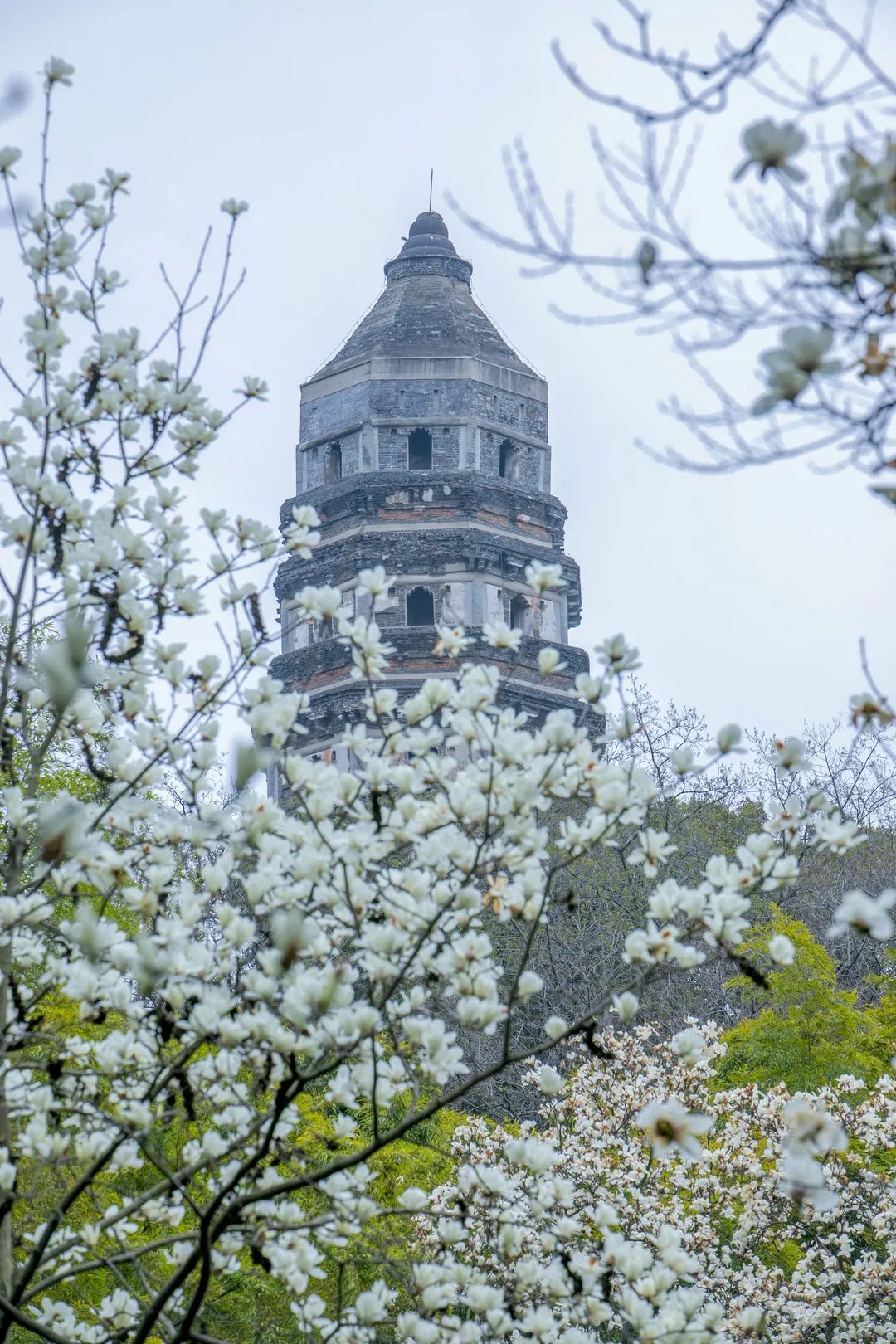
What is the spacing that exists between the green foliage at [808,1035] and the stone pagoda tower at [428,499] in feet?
51.7

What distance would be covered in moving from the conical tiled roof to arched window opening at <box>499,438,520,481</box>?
1.62 metres

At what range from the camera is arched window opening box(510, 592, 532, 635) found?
32819mm

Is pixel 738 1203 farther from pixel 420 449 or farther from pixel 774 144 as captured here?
pixel 420 449

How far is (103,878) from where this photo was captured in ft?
16.7

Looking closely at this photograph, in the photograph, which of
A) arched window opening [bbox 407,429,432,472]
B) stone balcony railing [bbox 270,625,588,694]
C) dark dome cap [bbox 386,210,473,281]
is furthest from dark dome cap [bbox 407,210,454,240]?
stone balcony railing [bbox 270,625,588,694]

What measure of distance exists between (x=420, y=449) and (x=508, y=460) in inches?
73.3

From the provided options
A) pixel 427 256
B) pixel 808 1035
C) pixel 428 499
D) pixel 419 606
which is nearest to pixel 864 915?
pixel 808 1035

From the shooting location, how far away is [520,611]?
109ft

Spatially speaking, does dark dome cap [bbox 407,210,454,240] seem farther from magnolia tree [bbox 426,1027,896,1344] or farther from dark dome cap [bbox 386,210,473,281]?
magnolia tree [bbox 426,1027,896,1344]

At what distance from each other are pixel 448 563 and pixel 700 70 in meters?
28.8

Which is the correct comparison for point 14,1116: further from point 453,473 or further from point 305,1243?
point 453,473

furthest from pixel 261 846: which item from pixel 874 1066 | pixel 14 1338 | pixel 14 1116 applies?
pixel 874 1066

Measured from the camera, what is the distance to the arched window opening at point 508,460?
3419 centimetres

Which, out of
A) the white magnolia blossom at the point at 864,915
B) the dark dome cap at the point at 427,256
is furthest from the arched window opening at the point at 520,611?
the white magnolia blossom at the point at 864,915
